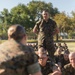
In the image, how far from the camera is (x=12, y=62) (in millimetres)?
3549

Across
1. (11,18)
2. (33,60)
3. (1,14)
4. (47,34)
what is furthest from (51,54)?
(1,14)

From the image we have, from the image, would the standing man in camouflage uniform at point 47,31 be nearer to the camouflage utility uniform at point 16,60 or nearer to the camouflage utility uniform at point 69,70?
the camouflage utility uniform at point 69,70

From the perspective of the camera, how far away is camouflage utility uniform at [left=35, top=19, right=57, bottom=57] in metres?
8.66

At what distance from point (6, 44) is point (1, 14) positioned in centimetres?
7237

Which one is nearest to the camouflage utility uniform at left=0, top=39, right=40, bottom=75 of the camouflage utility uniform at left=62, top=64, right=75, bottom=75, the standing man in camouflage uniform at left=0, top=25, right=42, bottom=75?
the standing man in camouflage uniform at left=0, top=25, right=42, bottom=75

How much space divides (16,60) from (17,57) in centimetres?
3

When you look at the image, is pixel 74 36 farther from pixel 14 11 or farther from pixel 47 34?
pixel 47 34

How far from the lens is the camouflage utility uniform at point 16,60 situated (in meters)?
3.53

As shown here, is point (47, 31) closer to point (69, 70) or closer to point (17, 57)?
point (69, 70)

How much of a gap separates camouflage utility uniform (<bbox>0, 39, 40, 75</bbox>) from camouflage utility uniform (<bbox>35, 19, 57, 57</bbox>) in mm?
5069

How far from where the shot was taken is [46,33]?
28.6 feet

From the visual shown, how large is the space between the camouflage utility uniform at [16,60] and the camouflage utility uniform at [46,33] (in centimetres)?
507

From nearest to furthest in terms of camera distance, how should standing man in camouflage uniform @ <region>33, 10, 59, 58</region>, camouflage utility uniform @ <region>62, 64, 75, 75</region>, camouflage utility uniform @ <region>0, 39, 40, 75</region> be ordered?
camouflage utility uniform @ <region>0, 39, 40, 75</region>
camouflage utility uniform @ <region>62, 64, 75, 75</region>
standing man in camouflage uniform @ <region>33, 10, 59, 58</region>

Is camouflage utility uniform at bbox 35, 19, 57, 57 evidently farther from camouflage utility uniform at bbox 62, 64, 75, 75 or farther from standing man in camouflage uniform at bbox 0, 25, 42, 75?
standing man in camouflage uniform at bbox 0, 25, 42, 75
